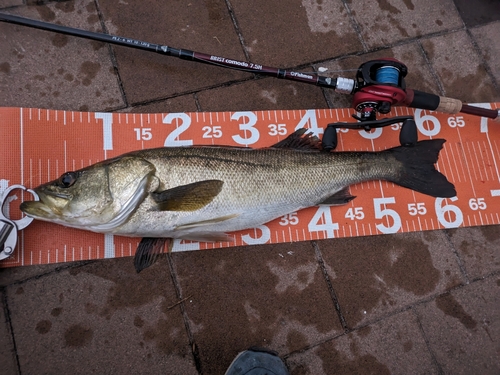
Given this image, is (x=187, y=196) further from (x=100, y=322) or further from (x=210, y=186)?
(x=100, y=322)

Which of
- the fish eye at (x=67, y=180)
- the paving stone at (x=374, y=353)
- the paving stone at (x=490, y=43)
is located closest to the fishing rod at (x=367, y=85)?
the paving stone at (x=490, y=43)

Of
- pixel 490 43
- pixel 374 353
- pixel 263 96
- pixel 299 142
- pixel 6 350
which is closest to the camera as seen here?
pixel 6 350

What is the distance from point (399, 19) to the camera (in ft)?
12.8

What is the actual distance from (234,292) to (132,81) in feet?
7.09

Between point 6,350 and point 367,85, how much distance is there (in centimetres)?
355

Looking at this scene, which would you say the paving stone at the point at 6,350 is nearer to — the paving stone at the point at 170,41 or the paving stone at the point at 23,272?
the paving stone at the point at 23,272

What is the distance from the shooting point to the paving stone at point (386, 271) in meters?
3.18

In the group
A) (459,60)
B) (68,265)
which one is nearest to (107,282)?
(68,265)

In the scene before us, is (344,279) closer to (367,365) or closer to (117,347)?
(367,365)

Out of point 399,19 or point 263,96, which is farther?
point 399,19

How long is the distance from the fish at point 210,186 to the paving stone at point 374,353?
1132 mm

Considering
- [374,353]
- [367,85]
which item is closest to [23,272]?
[374,353]

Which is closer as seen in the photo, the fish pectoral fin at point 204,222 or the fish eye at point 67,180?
the fish eye at point 67,180

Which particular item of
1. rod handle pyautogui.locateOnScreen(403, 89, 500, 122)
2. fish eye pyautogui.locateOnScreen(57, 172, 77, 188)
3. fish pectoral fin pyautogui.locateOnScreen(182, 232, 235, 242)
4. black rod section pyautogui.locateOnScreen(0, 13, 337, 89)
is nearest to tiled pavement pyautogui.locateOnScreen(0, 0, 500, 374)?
fish pectoral fin pyautogui.locateOnScreen(182, 232, 235, 242)
